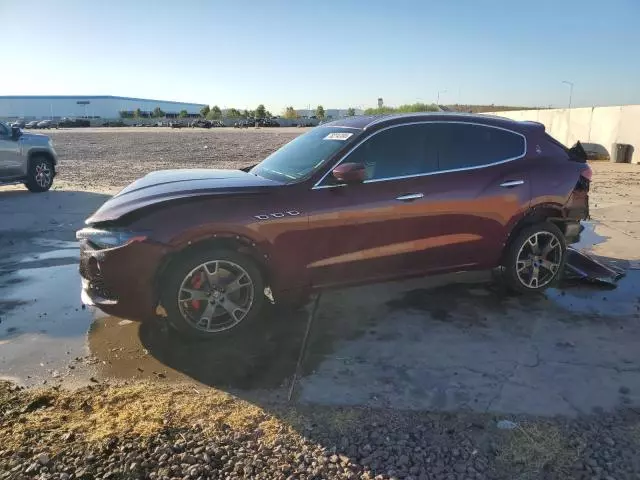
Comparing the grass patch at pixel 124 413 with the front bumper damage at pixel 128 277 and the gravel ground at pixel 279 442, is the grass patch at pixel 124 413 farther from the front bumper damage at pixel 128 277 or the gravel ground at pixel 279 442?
the front bumper damage at pixel 128 277

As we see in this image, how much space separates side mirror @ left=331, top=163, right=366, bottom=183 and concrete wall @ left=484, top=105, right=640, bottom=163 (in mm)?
16004

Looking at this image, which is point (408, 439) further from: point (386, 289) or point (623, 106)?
point (623, 106)

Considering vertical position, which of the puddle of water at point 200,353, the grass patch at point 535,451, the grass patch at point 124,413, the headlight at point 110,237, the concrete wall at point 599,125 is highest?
the concrete wall at point 599,125

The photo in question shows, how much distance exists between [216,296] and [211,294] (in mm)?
44

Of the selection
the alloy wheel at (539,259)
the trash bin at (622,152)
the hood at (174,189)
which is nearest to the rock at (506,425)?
the alloy wheel at (539,259)

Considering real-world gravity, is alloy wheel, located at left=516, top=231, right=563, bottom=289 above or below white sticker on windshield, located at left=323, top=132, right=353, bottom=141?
below

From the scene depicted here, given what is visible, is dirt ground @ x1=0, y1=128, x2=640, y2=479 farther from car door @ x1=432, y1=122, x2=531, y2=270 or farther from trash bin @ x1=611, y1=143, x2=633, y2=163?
trash bin @ x1=611, y1=143, x2=633, y2=163

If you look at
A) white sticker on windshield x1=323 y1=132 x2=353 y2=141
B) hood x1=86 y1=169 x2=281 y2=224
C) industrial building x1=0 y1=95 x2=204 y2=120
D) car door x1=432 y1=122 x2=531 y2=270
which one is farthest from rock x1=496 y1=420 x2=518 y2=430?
industrial building x1=0 y1=95 x2=204 y2=120

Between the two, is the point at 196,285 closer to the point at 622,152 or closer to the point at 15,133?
the point at 15,133

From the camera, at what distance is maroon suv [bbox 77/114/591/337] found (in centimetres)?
430

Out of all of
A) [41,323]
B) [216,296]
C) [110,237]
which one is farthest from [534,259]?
[41,323]

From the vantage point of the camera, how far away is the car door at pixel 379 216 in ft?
15.4

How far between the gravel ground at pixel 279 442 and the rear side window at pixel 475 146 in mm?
2640

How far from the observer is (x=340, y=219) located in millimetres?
4691
